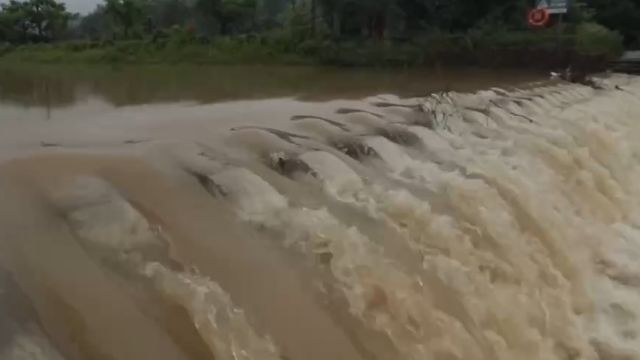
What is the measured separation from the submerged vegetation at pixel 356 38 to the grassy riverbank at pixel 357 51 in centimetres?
3

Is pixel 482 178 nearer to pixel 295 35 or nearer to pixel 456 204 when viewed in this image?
pixel 456 204

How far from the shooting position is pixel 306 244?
372 cm

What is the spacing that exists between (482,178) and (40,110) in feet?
16.8

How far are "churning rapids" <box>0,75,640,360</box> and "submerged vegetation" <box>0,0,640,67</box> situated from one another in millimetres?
14199

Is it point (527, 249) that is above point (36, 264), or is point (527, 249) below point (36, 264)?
below

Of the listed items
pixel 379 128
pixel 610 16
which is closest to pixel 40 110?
pixel 379 128

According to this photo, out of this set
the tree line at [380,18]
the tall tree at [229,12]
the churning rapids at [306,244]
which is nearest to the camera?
the churning rapids at [306,244]

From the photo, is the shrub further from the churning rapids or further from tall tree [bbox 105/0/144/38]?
tall tree [bbox 105/0/144/38]

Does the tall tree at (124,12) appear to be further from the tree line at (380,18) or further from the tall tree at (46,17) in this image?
the tall tree at (46,17)

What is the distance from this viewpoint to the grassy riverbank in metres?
20.5

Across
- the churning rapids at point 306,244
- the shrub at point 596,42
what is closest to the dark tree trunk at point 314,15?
the shrub at point 596,42

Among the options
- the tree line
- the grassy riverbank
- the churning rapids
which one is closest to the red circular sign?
the grassy riverbank

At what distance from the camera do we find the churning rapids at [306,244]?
2.93 metres

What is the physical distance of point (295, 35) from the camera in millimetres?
25578
